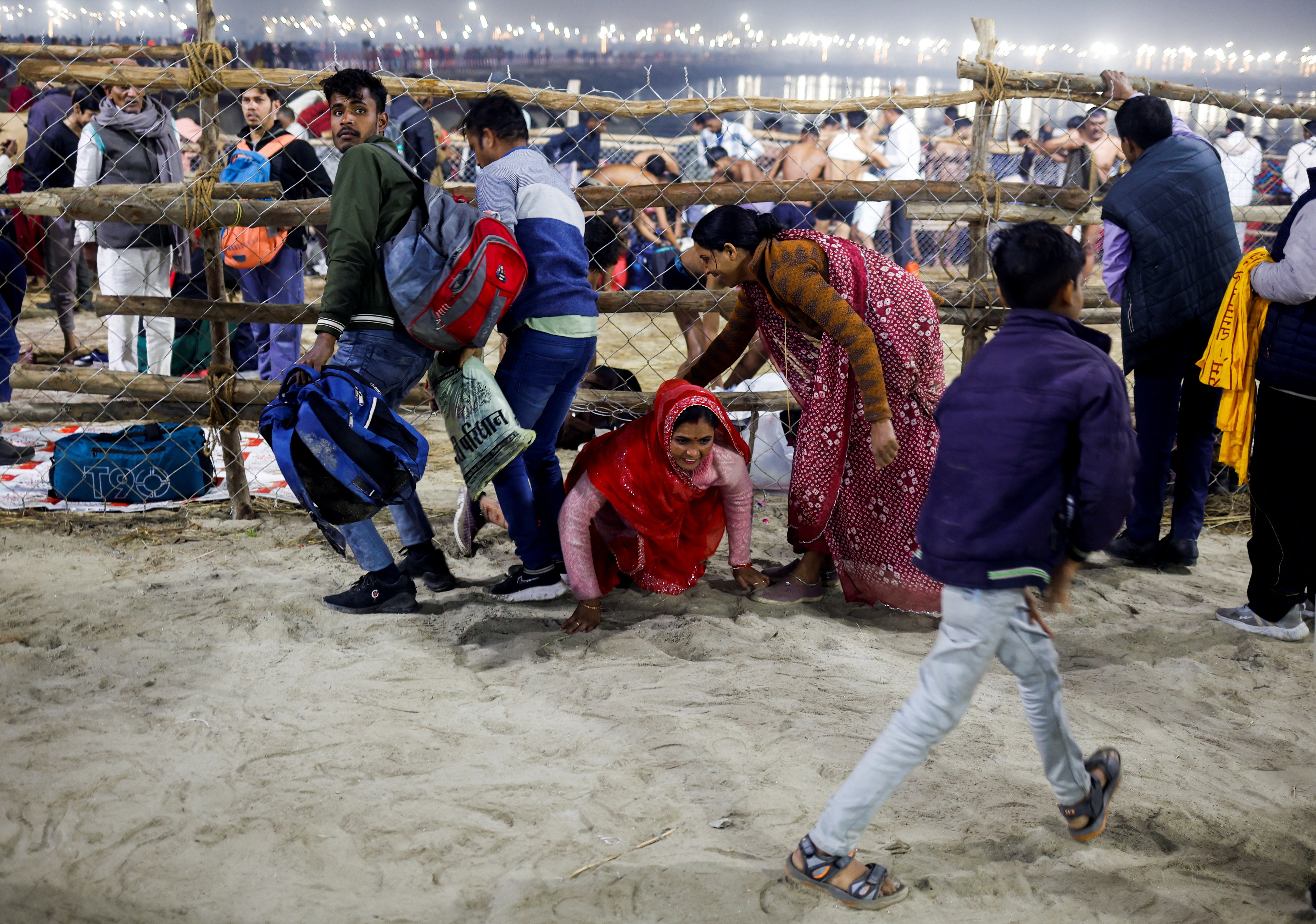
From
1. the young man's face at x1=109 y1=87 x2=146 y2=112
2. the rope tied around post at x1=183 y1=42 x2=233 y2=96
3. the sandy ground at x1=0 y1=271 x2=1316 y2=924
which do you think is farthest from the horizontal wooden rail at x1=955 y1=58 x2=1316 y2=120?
the young man's face at x1=109 y1=87 x2=146 y2=112

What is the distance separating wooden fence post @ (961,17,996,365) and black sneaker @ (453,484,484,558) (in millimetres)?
2121

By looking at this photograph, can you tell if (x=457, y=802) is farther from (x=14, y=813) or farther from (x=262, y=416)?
(x=262, y=416)

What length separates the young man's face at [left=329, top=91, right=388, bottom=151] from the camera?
2.93 m

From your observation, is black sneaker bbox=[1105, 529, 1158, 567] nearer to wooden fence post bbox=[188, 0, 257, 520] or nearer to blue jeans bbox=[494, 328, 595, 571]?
blue jeans bbox=[494, 328, 595, 571]

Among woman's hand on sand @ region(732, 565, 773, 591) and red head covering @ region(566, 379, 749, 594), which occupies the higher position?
red head covering @ region(566, 379, 749, 594)

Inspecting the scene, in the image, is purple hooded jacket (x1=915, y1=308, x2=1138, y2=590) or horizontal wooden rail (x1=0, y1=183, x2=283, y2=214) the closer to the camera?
purple hooded jacket (x1=915, y1=308, x2=1138, y2=590)

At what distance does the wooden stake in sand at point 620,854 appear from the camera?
2.00m

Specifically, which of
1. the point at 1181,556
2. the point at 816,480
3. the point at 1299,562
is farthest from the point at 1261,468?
the point at 816,480

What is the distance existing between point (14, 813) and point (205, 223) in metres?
2.44

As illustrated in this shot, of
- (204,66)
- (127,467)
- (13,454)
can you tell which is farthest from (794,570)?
(13,454)

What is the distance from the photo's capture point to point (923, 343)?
3170 mm

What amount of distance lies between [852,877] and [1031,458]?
905mm

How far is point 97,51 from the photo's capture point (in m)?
3.86

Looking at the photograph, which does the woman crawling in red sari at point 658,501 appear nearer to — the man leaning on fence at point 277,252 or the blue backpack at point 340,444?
the blue backpack at point 340,444
